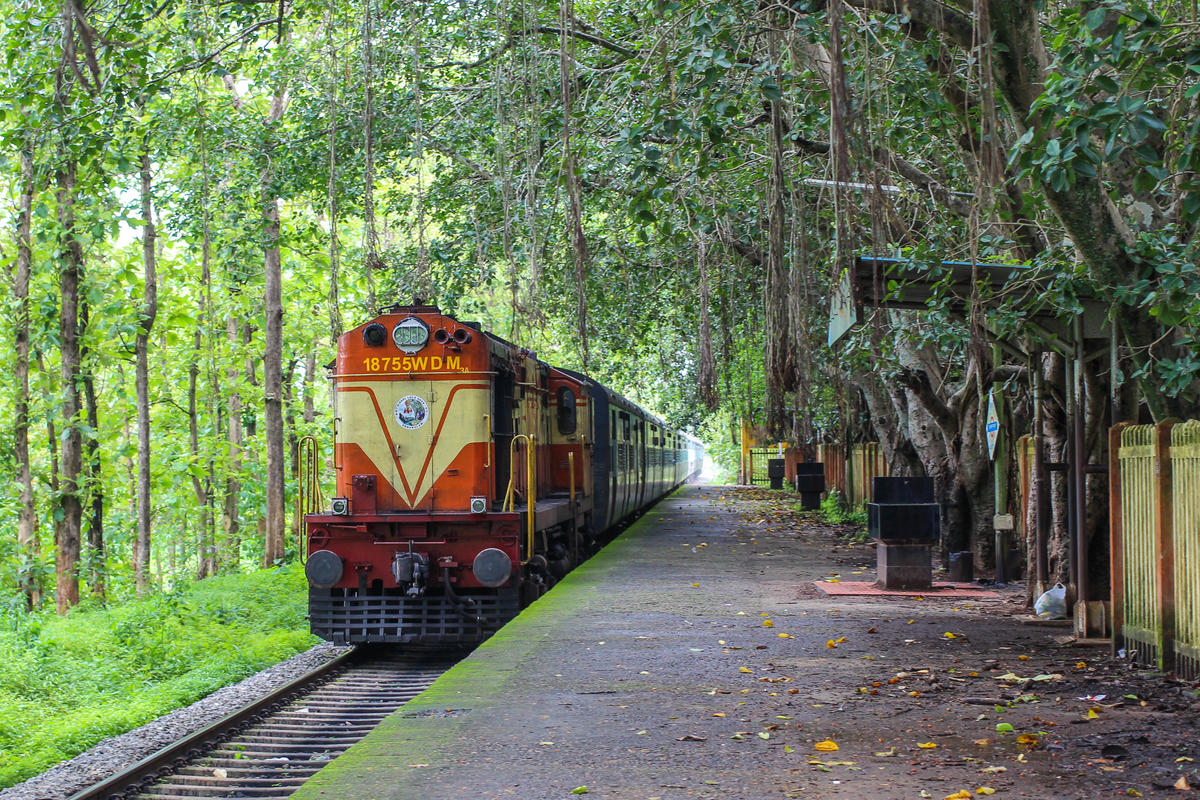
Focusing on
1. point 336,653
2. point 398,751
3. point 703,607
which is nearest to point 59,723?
point 336,653

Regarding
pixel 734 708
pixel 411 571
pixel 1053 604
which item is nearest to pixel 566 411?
pixel 411 571

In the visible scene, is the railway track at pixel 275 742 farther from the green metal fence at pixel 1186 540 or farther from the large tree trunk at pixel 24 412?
the large tree trunk at pixel 24 412

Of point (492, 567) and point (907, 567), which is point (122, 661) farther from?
point (907, 567)

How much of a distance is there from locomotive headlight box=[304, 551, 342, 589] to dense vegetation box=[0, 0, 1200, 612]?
10.1 ft

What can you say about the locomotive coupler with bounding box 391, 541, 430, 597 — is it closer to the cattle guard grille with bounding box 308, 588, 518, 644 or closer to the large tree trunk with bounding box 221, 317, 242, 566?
the cattle guard grille with bounding box 308, 588, 518, 644

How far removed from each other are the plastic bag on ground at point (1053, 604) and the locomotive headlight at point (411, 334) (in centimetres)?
667

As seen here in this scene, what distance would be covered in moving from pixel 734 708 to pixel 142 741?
4.48 meters

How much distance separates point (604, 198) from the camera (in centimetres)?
1587

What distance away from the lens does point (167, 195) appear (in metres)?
17.0

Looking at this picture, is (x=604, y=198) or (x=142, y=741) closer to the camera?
(x=142, y=741)

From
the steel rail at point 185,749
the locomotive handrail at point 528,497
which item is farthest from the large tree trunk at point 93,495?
the steel rail at point 185,749

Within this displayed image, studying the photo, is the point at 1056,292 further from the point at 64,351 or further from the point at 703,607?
the point at 64,351

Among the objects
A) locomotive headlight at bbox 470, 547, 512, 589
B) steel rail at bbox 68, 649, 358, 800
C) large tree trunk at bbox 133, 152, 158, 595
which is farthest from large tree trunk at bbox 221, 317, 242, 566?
steel rail at bbox 68, 649, 358, 800

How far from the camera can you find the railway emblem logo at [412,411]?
11.6 m
